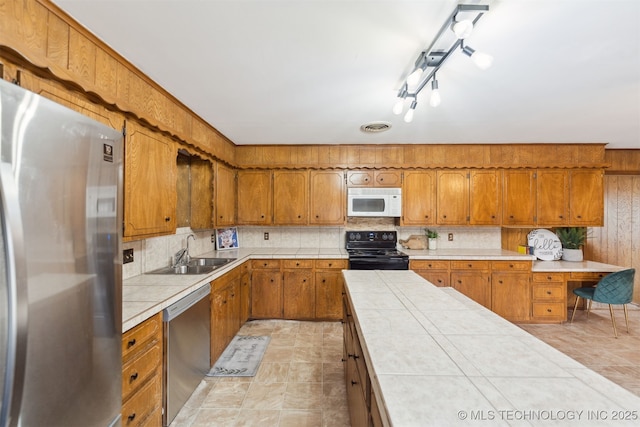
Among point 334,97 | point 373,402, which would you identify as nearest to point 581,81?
point 334,97

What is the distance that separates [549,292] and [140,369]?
14.7 feet

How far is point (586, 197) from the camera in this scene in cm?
372

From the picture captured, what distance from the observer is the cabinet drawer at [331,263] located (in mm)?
3564

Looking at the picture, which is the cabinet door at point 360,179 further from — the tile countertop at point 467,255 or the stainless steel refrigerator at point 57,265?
the stainless steel refrigerator at point 57,265

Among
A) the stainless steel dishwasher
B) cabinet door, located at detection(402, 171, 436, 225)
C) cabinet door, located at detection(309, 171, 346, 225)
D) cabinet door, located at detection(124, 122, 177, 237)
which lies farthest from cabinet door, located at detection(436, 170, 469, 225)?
cabinet door, located at detection(124, 122, 177, 237)

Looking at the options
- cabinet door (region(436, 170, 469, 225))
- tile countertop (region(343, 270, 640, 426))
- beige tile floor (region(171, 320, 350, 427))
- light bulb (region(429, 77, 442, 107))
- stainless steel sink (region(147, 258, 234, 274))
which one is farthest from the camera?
cabinet door (region(436, 170, 469, 225))

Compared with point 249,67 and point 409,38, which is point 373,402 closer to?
point 409,38

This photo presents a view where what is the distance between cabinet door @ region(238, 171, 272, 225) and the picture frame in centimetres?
27

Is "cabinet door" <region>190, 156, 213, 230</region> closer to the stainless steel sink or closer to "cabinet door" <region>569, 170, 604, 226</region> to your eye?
the stainless steel sink

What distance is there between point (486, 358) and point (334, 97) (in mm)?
2097

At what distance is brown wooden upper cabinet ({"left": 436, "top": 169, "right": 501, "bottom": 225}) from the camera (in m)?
3.78

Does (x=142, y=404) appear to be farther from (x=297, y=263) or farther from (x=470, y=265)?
(x=470, y=265)

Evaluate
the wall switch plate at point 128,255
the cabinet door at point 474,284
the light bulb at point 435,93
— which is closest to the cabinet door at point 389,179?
the cabinet door at point 474,284

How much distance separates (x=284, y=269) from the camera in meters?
3.59
